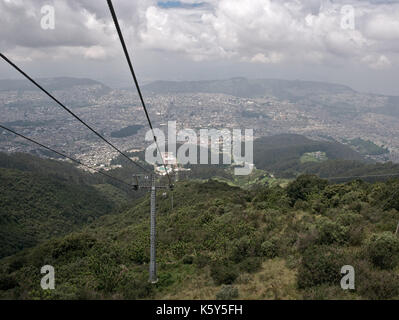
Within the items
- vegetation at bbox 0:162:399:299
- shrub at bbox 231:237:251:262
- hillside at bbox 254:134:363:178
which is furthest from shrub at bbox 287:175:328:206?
hillside at bbox 254:134:363:178

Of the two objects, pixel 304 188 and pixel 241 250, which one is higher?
pixel 304 188

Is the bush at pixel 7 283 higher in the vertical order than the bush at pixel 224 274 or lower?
lower

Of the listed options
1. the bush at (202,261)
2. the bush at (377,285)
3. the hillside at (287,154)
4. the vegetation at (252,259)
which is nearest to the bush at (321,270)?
the vegetation at (252,259)

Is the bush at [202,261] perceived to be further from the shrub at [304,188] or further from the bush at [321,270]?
the shrub at [304,188]

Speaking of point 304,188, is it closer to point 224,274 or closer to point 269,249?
point 269,249

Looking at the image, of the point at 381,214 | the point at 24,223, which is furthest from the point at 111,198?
the point at 381,214

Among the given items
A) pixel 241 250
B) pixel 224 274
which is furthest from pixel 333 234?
pixel 224 274
